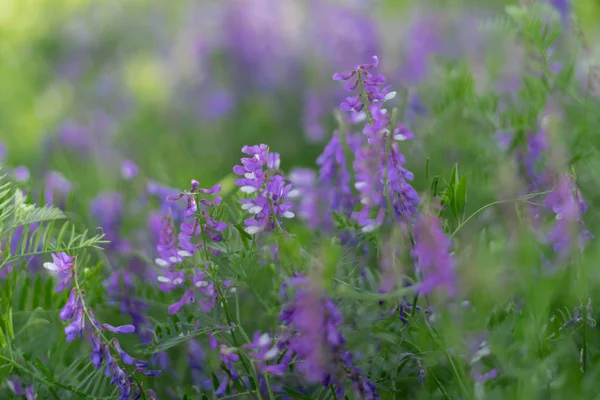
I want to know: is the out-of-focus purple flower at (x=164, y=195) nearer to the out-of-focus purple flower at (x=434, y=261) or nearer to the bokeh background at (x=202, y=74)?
the bokeh background at (x=202, y=74)

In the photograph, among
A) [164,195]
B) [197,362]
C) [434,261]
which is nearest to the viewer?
[434,261]

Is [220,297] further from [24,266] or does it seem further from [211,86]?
[211,86]

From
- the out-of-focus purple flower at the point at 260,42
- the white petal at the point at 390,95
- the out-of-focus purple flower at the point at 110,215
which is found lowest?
the out-of-focus purple flower at the point at 260,42

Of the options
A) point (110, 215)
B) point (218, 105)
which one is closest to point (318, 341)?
point (110, 215)

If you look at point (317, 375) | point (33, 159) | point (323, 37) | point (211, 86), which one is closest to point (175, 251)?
point (317, 375)

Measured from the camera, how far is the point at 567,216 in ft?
3.03

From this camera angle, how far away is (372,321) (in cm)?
112

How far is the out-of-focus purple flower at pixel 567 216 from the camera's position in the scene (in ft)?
3.07

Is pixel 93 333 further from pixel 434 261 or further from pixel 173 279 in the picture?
pixel 434 261

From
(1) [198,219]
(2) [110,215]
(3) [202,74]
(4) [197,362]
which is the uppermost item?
(1) [198,219]

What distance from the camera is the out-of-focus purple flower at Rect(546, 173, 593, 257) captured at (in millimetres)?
937

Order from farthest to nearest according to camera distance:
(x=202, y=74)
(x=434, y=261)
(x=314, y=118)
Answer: (x=202, y=74) < (x=314, y=118) < (x=434, y=261)

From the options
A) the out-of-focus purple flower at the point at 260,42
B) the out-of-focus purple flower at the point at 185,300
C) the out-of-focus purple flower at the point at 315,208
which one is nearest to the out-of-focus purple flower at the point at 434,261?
the out-of-focus purple flower at the point at 185,300

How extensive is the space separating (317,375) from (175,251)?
1.58ft
